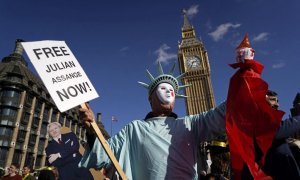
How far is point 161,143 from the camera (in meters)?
2.35

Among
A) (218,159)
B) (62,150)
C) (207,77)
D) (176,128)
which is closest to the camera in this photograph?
(176,128)

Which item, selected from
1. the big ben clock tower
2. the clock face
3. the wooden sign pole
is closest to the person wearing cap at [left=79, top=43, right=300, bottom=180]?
the wooden sign pole

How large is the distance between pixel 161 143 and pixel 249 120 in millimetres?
777

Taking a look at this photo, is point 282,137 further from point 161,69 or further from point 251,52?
point 161,69

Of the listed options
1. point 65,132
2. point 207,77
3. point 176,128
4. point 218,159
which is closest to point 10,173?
point 65,132

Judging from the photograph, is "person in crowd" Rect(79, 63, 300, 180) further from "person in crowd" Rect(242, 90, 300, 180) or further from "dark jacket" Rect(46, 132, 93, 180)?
"dark jacket" Rect(46, 132, 93, 180)

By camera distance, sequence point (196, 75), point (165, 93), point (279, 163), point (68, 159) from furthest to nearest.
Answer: point (196, 75) → point (68, 159) → point (165, 93) → point (279, 163)

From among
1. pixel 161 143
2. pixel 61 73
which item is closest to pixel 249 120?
pixel 161 143

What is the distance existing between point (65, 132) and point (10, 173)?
158 centimetres

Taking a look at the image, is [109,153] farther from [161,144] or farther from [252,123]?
[252,123]

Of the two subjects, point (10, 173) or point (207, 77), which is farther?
point (207, 77)

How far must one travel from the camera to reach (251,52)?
2.48 m

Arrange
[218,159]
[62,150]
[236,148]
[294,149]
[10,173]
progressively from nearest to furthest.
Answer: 1. [236,148]
2. [294,149]
3. [62,150]
4. [218,159]
5. [10,173]

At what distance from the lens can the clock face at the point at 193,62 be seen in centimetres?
5359
